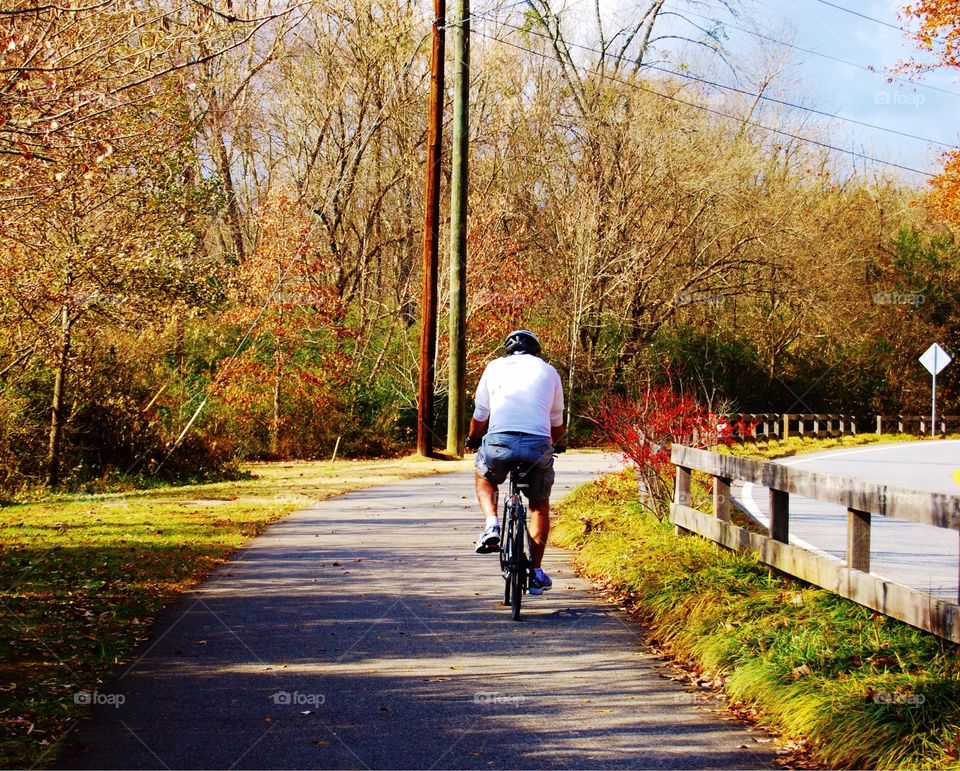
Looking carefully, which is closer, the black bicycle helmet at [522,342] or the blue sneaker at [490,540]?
the blue sneaker at [490,540]

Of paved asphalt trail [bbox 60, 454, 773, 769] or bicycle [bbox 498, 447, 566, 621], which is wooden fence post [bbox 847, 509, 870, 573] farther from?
bicycle [bbox 498, 447, 566, 621]

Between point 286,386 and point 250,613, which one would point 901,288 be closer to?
point 286,386

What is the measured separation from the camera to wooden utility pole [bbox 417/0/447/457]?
82.3ft

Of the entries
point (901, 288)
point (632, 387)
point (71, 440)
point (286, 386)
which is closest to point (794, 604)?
point (71, 440)

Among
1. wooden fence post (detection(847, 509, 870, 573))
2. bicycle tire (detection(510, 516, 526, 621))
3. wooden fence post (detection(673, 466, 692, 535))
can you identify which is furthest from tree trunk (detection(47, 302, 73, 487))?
wooden fence post (detection(847, 509, 870, 573))

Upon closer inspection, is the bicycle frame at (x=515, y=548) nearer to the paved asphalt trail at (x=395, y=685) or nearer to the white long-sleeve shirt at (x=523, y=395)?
the paved asphalt trail at (x=395, y=685)

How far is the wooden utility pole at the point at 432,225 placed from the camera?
987 inches

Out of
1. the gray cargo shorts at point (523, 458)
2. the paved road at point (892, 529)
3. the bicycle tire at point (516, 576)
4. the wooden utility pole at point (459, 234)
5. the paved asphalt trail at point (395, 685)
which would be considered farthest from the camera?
the wooden utility pole at point (459, 234)

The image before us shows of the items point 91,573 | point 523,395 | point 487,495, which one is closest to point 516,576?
point 487,495

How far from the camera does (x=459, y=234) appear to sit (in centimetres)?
2530

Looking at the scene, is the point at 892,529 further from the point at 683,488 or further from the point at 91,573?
the point at 91,573

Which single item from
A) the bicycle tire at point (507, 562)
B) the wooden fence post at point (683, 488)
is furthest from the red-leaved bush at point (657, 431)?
the bicycle tire at point (507, 562)

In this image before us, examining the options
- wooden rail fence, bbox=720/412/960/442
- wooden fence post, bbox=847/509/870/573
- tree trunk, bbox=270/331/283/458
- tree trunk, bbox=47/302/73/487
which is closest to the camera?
wooden fence post, bbox=847/509/870/573

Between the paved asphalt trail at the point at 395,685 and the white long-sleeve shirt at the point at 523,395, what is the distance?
1506 millimetres
